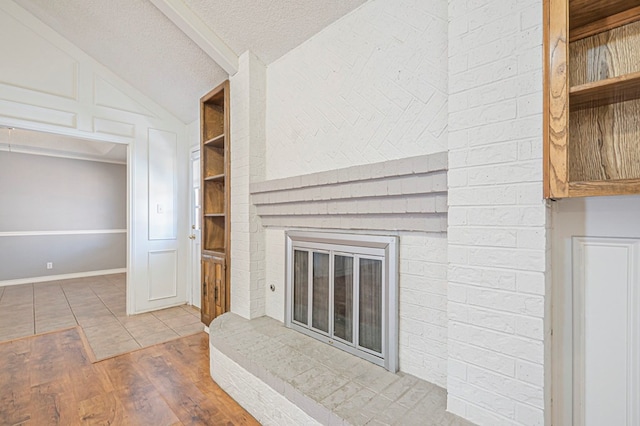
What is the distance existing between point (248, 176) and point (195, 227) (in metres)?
1.77

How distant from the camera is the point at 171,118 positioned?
3.84 metres

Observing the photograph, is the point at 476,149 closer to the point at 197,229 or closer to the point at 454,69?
the point at 454,69

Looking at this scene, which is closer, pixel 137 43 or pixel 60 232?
pixel 137 43

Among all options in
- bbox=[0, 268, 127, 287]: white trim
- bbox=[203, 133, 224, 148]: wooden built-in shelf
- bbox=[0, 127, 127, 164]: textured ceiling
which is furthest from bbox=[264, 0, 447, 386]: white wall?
bbox=[0, 268, 127, 287]: white trim

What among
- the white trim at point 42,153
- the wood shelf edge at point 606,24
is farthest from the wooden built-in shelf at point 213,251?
the white trim at point 42,153

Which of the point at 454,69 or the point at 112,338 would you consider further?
the point at 112,338

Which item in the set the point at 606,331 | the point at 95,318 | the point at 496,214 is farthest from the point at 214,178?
the point at 606,331

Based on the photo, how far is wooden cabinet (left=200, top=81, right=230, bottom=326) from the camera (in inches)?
112

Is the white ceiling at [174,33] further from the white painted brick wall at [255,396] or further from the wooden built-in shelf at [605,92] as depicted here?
the white painted brick wall at [255,396]

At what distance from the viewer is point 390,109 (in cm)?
172

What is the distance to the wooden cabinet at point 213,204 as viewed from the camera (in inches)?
112

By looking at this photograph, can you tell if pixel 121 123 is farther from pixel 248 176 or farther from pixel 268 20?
pixel 268 20

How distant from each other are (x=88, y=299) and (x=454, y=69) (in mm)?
5230

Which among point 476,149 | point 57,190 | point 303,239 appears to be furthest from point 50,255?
point 476,149
